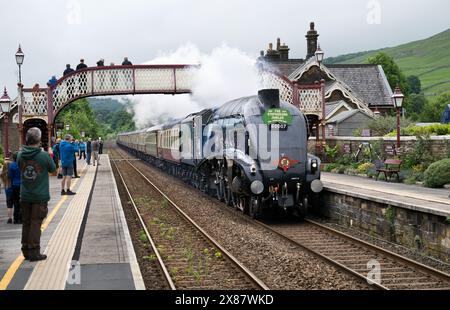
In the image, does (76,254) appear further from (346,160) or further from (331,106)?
(331,106)

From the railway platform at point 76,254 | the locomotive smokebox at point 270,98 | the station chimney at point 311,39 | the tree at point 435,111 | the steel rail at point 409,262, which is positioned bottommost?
the steel rail at point 409,262

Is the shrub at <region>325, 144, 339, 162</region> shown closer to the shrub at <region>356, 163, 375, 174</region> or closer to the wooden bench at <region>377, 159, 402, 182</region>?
the shrub at <region>356, 163, 375, 174</region>

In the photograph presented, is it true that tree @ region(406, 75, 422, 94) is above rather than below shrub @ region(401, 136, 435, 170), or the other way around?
above

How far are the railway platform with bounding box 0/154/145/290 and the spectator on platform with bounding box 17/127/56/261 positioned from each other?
0.48 meters

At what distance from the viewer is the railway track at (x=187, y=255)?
8250mm

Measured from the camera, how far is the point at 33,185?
8.38 meters

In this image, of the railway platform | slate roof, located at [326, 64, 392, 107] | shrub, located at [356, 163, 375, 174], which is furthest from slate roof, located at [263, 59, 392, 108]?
the railway platform

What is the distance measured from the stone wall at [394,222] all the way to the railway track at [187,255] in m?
3.64

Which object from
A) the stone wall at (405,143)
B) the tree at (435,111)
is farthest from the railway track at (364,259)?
the tree at (435,111)

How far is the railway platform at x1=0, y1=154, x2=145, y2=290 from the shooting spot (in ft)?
23.9

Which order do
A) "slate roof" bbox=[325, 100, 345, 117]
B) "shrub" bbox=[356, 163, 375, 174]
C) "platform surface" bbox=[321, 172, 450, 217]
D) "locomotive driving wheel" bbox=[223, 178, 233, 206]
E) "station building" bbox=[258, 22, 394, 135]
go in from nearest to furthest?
"platform surface" bbox=[321, 172, 450, 217], "locomotive driving wheel" bbox=[223, 178, 233, 206], "shrub" bbox=[356, 163, 375, 174], "station building" bbox=[258, 22, 394, 135], "slate roof" bbox=[325, 100, 345, 117]

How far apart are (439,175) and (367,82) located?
29464mm

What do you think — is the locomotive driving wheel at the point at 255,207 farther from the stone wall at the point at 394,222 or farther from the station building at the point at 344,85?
the station building at the point at 344,85
